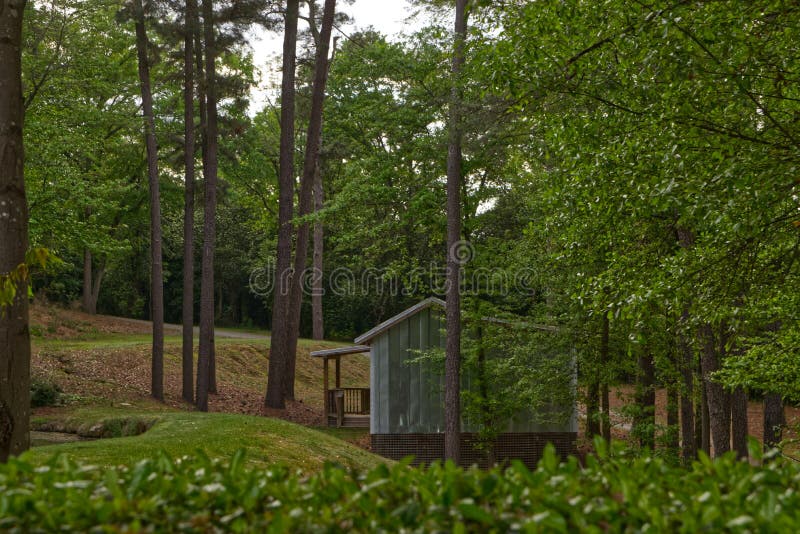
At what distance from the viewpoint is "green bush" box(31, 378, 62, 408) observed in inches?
691

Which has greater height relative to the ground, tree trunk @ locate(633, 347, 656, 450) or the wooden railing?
tree trunk @ locate(633, 347, 656, 450)

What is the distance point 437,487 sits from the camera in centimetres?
315

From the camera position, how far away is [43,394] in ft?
58.2

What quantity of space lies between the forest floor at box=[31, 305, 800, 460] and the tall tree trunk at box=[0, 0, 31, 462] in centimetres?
858

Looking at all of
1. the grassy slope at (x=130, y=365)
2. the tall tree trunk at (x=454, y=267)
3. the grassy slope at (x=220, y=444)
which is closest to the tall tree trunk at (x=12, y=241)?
the grassy slope at (x=220, y=444)

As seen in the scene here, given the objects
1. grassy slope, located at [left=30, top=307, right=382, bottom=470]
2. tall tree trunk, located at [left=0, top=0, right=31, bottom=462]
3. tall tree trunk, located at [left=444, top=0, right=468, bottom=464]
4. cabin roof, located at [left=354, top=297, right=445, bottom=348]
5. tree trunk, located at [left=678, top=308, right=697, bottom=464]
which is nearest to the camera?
tall tree trunk, located at [left=0, top=0, right=31, bottom=462]

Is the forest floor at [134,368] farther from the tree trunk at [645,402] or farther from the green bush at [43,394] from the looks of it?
the tree trunk at [645,402]

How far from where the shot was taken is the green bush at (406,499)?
9.04 feet

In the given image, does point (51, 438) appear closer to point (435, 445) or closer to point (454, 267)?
point (454, 267)

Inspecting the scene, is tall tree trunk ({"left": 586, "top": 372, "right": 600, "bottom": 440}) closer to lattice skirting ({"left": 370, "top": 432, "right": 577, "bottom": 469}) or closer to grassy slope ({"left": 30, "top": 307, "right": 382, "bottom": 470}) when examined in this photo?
lattice skirting ({"left": 370, "top": 432, "right": 577, "bottom": 469})

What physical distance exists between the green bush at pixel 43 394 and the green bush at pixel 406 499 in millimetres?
15749

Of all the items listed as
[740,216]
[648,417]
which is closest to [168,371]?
[648,417]

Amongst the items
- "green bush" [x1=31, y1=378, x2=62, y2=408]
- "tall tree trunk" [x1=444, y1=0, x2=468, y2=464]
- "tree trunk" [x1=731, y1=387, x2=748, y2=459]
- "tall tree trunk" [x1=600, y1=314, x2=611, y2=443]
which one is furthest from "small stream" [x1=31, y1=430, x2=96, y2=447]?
"tree trunk" [x1=731, y1=387, x2=748, y2=459]

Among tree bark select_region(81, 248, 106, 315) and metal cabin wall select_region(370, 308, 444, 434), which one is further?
tree bark select_region(81, 248, 106, 315)
